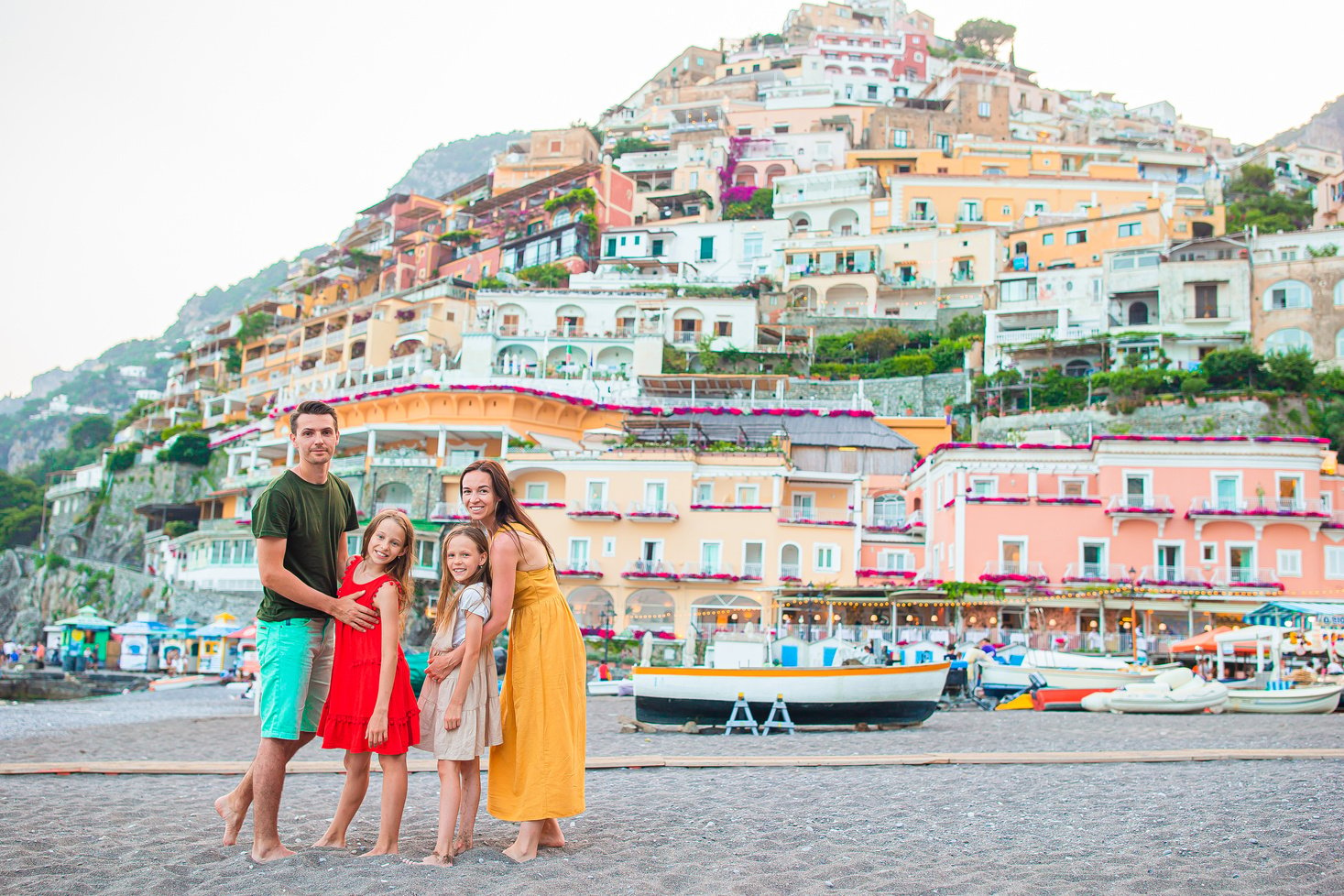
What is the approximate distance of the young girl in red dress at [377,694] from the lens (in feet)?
18.3

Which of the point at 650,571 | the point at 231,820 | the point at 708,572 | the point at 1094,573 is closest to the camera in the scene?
the point at 231,820

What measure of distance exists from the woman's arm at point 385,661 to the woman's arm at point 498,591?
0.25m

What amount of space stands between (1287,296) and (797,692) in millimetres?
39554

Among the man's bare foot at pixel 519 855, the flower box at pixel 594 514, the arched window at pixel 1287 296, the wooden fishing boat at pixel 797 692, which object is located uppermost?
the arched window at pixel 1287 296

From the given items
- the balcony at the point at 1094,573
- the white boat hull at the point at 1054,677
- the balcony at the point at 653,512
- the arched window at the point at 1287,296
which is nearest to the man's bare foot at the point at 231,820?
the white boat hull at the point at 1054,677

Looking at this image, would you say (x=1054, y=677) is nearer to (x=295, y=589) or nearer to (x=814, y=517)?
(x=814, y=517)

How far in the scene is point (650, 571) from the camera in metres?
34.6

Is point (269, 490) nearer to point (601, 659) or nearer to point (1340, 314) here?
point (601, 659)

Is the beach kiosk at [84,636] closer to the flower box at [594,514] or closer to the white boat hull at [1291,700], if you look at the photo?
the flower box at [594,514]

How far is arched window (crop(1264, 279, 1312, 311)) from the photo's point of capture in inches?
1785

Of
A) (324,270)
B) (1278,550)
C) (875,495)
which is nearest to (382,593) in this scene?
(1278,550)

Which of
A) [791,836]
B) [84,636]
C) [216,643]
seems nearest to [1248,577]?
[791,836]

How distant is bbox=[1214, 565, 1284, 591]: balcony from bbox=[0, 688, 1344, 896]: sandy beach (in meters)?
24.5

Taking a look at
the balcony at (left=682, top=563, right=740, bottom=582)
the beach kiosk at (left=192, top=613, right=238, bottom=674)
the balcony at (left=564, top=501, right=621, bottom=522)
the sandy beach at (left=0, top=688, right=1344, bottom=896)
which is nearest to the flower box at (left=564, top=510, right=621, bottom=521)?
the balcony at (left=564, top=501, right=621, bottom=522)
